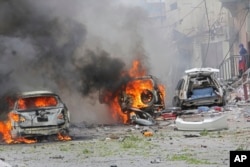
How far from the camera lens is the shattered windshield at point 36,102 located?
53.6 ft

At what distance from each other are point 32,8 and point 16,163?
12799 mm

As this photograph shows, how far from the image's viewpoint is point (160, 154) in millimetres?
11602

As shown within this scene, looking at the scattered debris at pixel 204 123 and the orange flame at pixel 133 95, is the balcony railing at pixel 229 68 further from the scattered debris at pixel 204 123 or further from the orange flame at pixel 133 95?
the scattered debris at pixel 204 123

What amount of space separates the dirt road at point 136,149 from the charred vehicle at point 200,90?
4104 millimetres

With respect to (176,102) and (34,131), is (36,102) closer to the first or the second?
(34,131)

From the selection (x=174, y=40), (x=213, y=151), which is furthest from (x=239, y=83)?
(x=174, y=40)

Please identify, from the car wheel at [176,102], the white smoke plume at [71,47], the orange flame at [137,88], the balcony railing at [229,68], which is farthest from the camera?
the balcony railing at [229,68]

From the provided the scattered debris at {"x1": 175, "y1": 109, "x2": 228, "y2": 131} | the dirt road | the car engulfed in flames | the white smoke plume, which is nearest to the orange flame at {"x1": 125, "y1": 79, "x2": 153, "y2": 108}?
the car engulfed in flames

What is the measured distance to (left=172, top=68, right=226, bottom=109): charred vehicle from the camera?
21.8 meters

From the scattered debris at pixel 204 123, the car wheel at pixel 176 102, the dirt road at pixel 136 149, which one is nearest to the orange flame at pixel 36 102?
the dirt road at pixel 136 149

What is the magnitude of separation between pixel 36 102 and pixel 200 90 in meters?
7.84

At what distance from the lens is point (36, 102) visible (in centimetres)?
1659

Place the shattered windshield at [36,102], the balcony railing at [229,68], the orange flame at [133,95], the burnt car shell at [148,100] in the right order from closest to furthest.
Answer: the shattered windshield at [36,102] → the burnt car shell at [148,100] → the orange flame at [133,95] → the balcony railing at [229,68]

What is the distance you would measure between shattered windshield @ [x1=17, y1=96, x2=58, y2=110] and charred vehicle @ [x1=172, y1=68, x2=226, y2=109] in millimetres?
6835
